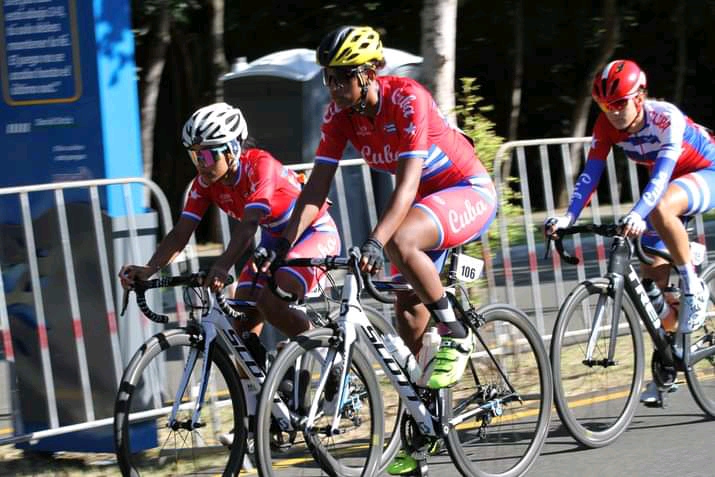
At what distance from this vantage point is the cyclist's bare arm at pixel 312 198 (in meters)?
5.77

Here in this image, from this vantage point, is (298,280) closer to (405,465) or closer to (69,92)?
(405,465)

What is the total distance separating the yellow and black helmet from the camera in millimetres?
5488

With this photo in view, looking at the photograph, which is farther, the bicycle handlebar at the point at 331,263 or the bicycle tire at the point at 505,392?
the bicycle tire at the point at 505,392

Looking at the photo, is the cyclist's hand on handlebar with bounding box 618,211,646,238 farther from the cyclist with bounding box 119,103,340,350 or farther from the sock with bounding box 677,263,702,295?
the cyclist with bounding box 119,103,340,350

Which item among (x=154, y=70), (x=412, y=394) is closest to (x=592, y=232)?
(x=412, y=394)

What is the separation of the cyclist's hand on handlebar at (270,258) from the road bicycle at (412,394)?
0.11m

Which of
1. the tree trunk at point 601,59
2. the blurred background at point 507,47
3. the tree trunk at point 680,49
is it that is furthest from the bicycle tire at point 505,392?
the tree trunk at point 680,49

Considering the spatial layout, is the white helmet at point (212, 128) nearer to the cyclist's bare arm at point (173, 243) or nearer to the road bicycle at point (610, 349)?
the cyclist's bare arm at point (173, 243)

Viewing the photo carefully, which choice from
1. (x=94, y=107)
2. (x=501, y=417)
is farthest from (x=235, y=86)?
(x=501, y=417)

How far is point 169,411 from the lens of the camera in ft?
20.0

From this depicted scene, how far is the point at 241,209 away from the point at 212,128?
18.3 inches

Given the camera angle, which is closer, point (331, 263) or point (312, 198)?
point (331, 263)

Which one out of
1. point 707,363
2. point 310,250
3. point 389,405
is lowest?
point 707,363

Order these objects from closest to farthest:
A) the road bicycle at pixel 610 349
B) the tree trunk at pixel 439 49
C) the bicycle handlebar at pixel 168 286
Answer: the bicycle handlebar at pixel 168 286
the road bicycle at pixel 610 349
the tree trunk at pixel 439 49
